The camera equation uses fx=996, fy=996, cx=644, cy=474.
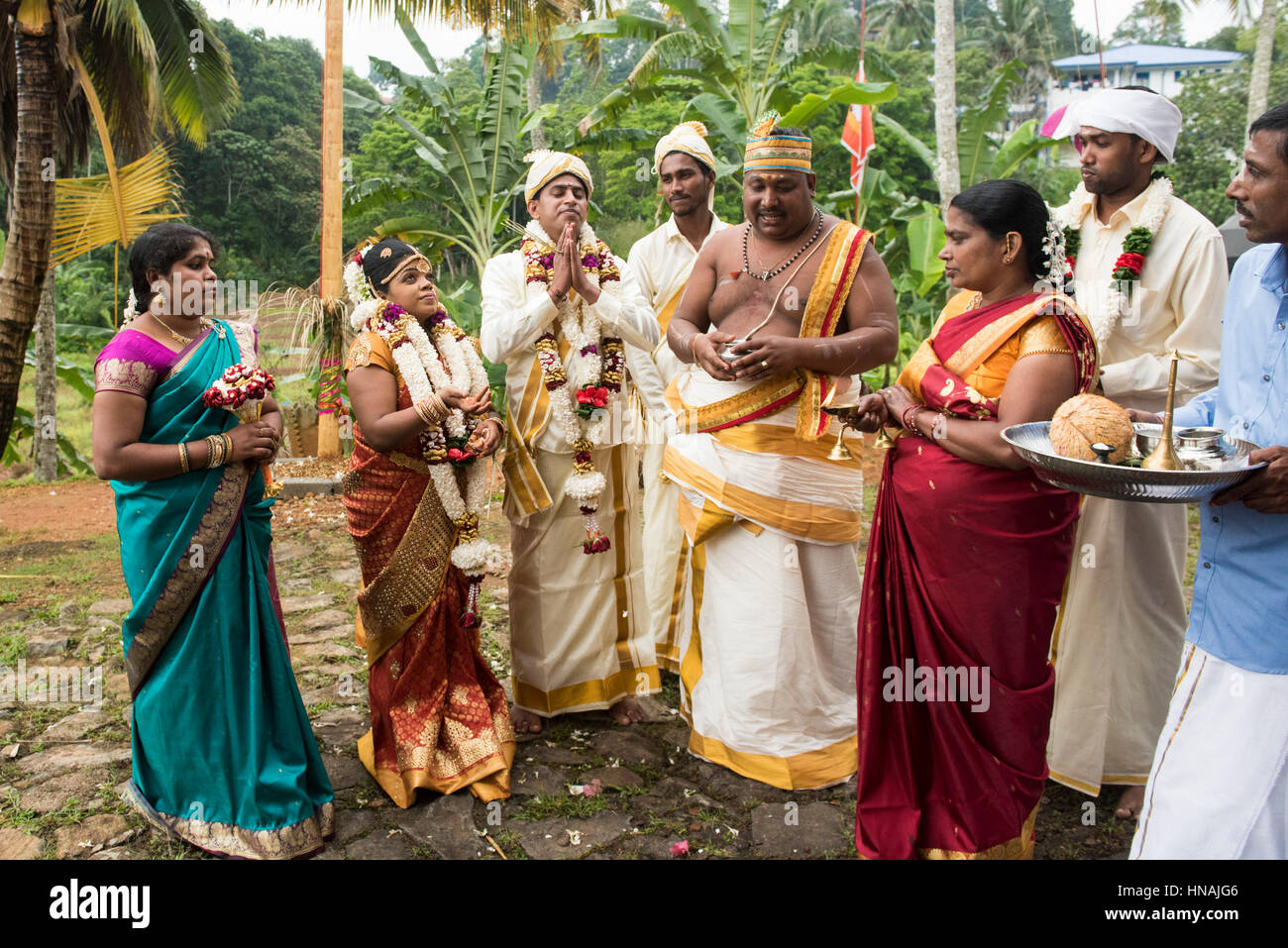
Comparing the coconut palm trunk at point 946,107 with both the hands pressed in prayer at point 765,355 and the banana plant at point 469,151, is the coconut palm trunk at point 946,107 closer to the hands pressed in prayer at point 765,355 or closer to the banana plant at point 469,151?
the banana plant at point 469,151

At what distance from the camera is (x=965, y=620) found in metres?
3.25

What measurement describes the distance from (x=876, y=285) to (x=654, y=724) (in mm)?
2260

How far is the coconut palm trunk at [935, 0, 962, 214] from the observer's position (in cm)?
1252

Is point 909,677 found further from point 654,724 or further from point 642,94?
point 642,94

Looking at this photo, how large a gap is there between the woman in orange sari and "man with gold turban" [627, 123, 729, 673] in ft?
3.96

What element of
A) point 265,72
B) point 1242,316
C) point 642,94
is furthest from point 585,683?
point 265,72

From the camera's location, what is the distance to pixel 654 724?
474 cm

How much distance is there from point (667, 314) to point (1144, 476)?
3.14 m

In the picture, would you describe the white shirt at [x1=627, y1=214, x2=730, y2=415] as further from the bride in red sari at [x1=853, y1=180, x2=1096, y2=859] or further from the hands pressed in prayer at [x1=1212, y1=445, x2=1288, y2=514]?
the hands pressed in prayer at [x1=1212, y1=445, x2=1288, y2=514]

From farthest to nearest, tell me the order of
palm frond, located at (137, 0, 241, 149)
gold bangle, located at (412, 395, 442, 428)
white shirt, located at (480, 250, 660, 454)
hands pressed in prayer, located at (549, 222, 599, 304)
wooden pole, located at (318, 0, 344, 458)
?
palm frond, located at (137, 0, 241, 149) < wooden pole, located at (318, 0, 344, 458) < white shirt, located at (480, 250, 660, 454) < hands pressed in prayer, located at (549, 222, 599, 304) < gold bangle, located at (412, 395, 442, 428)

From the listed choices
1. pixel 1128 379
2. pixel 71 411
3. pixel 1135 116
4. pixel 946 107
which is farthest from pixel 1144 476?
pixel 71 411

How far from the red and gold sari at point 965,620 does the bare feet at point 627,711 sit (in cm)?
151

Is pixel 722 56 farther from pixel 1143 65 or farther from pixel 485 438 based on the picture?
pixel 1143 65

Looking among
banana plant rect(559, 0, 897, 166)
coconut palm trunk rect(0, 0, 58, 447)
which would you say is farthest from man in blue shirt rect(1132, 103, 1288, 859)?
banana plant rect(559, 0, 897, 166)
